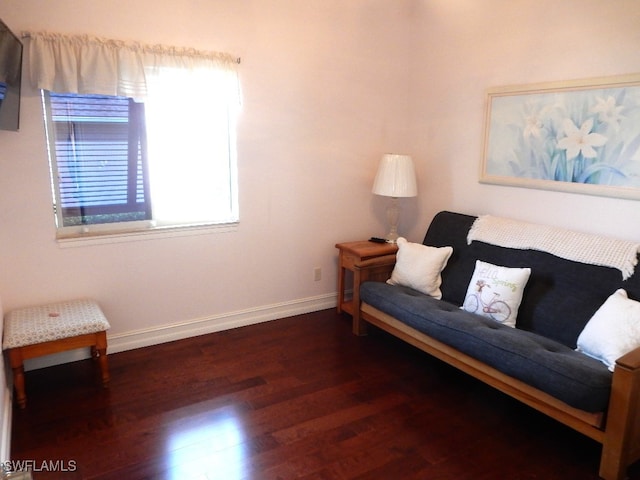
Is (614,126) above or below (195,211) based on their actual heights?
above

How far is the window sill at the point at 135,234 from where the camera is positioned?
2.82m

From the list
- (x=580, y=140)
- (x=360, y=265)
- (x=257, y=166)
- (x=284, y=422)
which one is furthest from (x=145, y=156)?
(x=580, y=140)

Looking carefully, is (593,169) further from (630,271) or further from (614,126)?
(630,271)

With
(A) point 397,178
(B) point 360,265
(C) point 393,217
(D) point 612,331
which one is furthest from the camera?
(C) point 393,217

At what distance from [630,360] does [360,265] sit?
1.77m

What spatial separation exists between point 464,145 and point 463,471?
2.35 m

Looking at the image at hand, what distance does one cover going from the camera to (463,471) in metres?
2.02

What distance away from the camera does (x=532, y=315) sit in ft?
8.72

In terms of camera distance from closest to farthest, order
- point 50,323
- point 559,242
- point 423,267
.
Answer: point 50,323, point 559,242, point 423,267

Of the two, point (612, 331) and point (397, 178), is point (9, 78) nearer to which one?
point (397, 178)

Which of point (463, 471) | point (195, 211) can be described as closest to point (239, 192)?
point (195, 211)

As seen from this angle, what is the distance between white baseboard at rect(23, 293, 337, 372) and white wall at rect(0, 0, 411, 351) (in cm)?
1

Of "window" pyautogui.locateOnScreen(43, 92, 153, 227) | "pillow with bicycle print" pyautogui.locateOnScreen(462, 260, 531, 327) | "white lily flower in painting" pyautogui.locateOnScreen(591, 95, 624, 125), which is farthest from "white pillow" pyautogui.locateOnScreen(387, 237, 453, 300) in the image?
"window" pyautogui.locateOnScreen(43, 92, 153, 227)

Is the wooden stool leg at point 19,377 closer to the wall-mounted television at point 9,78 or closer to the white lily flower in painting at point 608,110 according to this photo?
the wall-mounted television at point 9,78
